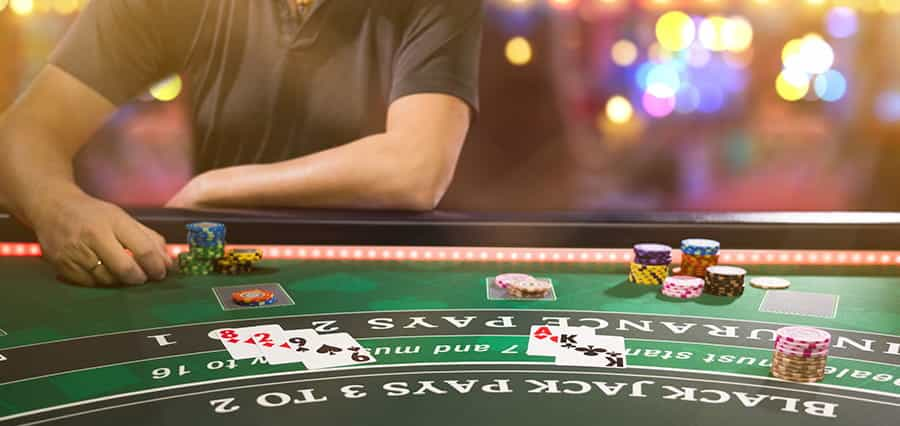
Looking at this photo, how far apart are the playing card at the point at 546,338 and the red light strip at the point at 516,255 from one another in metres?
0.67

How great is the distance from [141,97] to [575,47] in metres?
1.96

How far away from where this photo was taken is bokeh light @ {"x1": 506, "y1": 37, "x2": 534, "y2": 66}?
397 cm


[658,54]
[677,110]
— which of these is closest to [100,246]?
[658,54]

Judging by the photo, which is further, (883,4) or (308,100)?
(883,4)

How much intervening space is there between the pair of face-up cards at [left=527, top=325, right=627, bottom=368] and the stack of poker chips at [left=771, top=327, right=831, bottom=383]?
0.25 meters

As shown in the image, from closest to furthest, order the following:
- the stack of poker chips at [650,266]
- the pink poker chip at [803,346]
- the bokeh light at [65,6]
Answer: the pink poker chip at [803,346]
the stack of poker chips at [650,266]
the bokeh light at [65,6]

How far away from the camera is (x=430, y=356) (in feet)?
5.18

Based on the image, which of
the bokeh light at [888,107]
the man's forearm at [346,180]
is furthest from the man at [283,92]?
the bokeh light at [888,107]

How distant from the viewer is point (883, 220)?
2477 millimetres

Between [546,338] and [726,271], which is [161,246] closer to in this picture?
[546,338]

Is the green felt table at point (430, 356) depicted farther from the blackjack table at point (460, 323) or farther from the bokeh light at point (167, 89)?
the bokeh light at point (167, 89)

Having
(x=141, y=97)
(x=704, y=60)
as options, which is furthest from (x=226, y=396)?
(x=704, y=60)

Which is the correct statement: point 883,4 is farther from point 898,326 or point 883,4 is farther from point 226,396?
point 226,396

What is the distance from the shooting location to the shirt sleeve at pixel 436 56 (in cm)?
305
